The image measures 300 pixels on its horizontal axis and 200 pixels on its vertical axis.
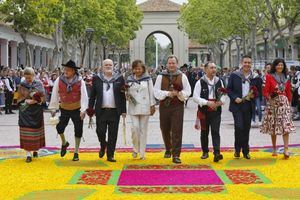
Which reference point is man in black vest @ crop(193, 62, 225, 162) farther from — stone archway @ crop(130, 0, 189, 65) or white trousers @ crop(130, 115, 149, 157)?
stone archway @ crop(130, 0, 189, 65)

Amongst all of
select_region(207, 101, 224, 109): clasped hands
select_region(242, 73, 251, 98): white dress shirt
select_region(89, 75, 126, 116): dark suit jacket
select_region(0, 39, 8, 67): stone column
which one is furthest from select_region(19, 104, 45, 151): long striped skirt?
select_region(0, 39, 8, 67): stone column

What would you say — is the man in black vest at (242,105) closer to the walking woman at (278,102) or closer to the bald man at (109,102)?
the walking woman at (278,102)

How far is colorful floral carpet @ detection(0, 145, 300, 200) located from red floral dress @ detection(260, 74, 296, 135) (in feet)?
1.78

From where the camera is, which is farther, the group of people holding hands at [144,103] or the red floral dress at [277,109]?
the red floral dress at [277,109]

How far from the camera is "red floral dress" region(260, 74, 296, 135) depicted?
11305mm

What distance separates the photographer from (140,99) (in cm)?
1121

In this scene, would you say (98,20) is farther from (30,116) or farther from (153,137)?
(30,116)

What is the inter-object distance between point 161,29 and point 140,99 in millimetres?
79333

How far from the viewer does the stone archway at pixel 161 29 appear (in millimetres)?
88875

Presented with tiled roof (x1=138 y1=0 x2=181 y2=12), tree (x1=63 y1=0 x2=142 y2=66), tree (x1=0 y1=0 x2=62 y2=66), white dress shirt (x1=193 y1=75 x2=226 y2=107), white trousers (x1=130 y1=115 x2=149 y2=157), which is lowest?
white trousers (x1=130 y1=115 x2=149 y2=157)

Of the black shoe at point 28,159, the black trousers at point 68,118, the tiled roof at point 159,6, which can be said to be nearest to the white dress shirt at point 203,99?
the black trousers at point 68,118

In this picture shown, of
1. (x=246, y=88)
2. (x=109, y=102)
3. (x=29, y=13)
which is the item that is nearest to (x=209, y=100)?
(x=246, y=88)

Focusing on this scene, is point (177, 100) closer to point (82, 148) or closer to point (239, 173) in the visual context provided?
point (239, 173)

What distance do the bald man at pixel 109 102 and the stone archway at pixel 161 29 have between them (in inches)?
3024
